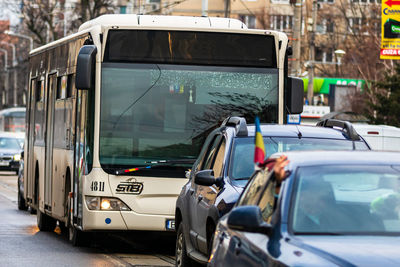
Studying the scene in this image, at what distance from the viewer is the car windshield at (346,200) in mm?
6418

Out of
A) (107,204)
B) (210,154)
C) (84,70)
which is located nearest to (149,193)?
(107,204)

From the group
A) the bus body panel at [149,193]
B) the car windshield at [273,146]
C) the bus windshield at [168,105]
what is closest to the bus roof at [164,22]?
the bus windshield at [168,105]

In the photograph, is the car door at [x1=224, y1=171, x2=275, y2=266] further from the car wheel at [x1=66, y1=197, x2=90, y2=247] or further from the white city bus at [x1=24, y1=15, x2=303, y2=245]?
the car wheel at [x1=66, y1=197, x2=90, y2=247]

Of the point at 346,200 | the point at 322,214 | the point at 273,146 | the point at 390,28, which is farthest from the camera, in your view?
the point at 390,28

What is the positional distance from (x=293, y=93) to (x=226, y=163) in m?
3.96

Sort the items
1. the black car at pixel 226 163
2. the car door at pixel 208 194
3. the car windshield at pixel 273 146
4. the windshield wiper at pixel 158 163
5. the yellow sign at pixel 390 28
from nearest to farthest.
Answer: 1. the black car at pixel 226 163
2. the car door at pixel 208 194
3. the car windshield at pixel 273 146
4. the windshield wiper at pixel 158 163
5. the yellow sign at pixel 390 28

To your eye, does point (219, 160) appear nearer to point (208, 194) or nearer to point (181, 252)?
point (208, 194)

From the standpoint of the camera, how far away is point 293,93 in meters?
14.4

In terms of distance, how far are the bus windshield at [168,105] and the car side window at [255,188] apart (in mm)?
6251

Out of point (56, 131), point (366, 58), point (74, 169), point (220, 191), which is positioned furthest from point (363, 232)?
point (366, 58)

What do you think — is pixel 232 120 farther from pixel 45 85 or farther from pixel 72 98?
pixel 45 85

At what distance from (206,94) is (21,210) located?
12.0 metres

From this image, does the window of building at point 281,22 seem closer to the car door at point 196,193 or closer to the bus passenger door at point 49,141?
the bus passenger door at point 49,141

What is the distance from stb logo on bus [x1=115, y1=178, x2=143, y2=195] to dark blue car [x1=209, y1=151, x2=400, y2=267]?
6.77 meters
